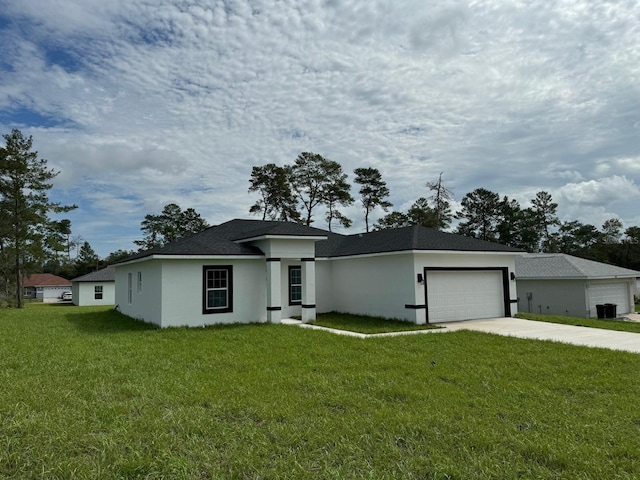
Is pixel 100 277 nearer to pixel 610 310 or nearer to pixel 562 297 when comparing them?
pixel 562 297

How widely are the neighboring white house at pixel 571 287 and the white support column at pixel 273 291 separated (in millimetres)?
14775

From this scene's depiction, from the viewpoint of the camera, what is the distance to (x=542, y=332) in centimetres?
1256

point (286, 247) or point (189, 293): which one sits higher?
point (286, 247)

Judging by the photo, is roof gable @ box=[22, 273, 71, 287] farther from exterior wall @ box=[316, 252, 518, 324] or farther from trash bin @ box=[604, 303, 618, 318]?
trash bin @ box=[604, 303, 618, 318]

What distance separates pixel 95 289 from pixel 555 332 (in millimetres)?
35388

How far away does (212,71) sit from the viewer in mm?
13602

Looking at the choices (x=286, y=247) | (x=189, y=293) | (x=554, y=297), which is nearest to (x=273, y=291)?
(x=286, y=247)

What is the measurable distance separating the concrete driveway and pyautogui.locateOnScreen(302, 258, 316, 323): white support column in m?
4.51

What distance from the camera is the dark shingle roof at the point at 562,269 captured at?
2200 cm

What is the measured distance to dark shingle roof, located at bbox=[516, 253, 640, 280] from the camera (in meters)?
22.0

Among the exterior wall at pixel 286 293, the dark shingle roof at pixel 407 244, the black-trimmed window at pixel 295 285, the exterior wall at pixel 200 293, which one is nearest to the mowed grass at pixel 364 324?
the exterior wall at pixel 286 293

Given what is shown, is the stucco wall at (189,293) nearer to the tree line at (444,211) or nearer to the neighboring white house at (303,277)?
the neighboring white house at (303,277)

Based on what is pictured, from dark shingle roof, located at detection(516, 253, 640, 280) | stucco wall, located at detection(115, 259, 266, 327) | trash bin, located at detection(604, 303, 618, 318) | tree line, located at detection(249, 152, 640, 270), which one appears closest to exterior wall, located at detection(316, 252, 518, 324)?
stucco wall, located at detection(115, 259, 266, 327)

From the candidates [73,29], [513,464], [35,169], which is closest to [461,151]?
[73,29]
